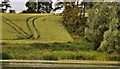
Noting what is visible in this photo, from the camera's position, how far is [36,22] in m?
17.2

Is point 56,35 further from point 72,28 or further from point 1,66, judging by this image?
point 1,66

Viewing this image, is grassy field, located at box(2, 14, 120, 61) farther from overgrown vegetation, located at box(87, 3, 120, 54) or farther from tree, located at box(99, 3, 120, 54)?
tree, located at box(99, 3, 120, 54)

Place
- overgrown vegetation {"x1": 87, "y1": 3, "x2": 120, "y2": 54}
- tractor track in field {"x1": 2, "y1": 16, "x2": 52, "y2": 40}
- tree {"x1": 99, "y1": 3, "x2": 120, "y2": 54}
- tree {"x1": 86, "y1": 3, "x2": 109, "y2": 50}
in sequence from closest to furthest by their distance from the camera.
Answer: tree {"x1": 99, "y1": 3, "x2": 120, "y2": 54} → overgrown vegetation {"x1": 87, "y1": 3, "x2": 120, "y2": 54} → tree {"x1": 86, "y1": 3, "x2": 109, "y2": 50} → tractor track in field {"x1": 2, "y1": 16, "x2": 52, "y2": 40}

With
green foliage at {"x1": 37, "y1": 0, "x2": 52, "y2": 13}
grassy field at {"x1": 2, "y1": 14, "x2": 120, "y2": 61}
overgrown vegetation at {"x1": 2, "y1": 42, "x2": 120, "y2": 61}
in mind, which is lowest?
overgrown vegetation at {"x1": 2, "y1": 42, "x2": 120, "y2": 61}

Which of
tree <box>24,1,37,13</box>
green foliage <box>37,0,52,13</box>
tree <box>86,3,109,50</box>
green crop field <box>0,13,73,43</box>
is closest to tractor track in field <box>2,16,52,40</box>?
green crop field <box>0,13,73,43</box>

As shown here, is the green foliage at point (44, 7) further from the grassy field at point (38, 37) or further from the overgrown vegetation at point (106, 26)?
the overgrown vegetation at point (106, 26)

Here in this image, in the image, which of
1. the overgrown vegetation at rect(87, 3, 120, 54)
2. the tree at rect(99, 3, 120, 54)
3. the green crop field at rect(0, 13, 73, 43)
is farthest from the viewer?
the green crop field at rect(0, 13, 73, 43)

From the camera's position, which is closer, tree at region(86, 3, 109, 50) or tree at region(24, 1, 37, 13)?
tree at region(86, 3, 109, 50)

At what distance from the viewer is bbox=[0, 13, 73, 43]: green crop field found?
15.7 meters

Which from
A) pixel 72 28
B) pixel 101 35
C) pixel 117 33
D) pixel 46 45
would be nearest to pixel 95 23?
pixel 101 35

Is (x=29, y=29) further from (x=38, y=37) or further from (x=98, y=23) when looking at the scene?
(x=98, y=23)

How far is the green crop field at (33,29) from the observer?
1571 centimetres

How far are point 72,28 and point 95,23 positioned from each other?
5927 mm

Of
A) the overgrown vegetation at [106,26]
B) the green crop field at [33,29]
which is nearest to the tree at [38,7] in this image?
the green crop field at [33,29]
